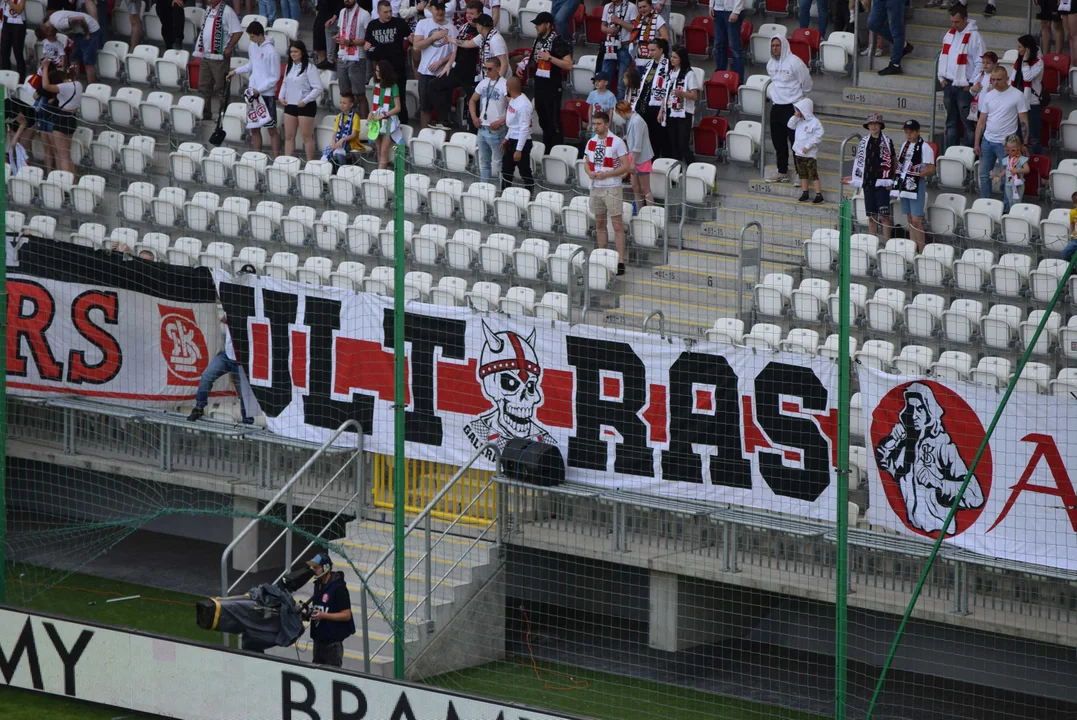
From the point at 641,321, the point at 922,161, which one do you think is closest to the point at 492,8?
the point at 922,161

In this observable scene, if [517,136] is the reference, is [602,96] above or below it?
above

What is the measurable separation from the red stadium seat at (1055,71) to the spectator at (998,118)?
3.95ft

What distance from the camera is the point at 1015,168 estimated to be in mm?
13828

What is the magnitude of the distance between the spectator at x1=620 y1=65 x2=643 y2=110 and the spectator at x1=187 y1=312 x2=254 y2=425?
Result: 4747mm

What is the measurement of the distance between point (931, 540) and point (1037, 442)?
3.05 ft

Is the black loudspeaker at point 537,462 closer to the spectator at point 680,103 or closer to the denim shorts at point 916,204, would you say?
the denim shorts at point 916,204

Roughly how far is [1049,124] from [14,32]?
462 inches

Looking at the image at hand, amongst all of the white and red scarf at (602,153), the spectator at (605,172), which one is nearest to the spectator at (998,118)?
the spectator at (605,172)

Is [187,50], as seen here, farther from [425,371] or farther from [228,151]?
[425,371]

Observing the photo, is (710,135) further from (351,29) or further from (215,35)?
(215,35)

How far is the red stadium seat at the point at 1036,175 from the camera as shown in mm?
14367

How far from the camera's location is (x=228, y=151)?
16.3 meters

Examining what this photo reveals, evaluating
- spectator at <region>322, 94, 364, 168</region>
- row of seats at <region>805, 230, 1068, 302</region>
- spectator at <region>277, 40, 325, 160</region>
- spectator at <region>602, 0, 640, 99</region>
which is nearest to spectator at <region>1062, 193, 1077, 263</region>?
row of seats at <region>805, 230, 1068, 302</region>

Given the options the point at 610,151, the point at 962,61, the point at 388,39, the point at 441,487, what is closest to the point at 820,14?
the point at 962,61
